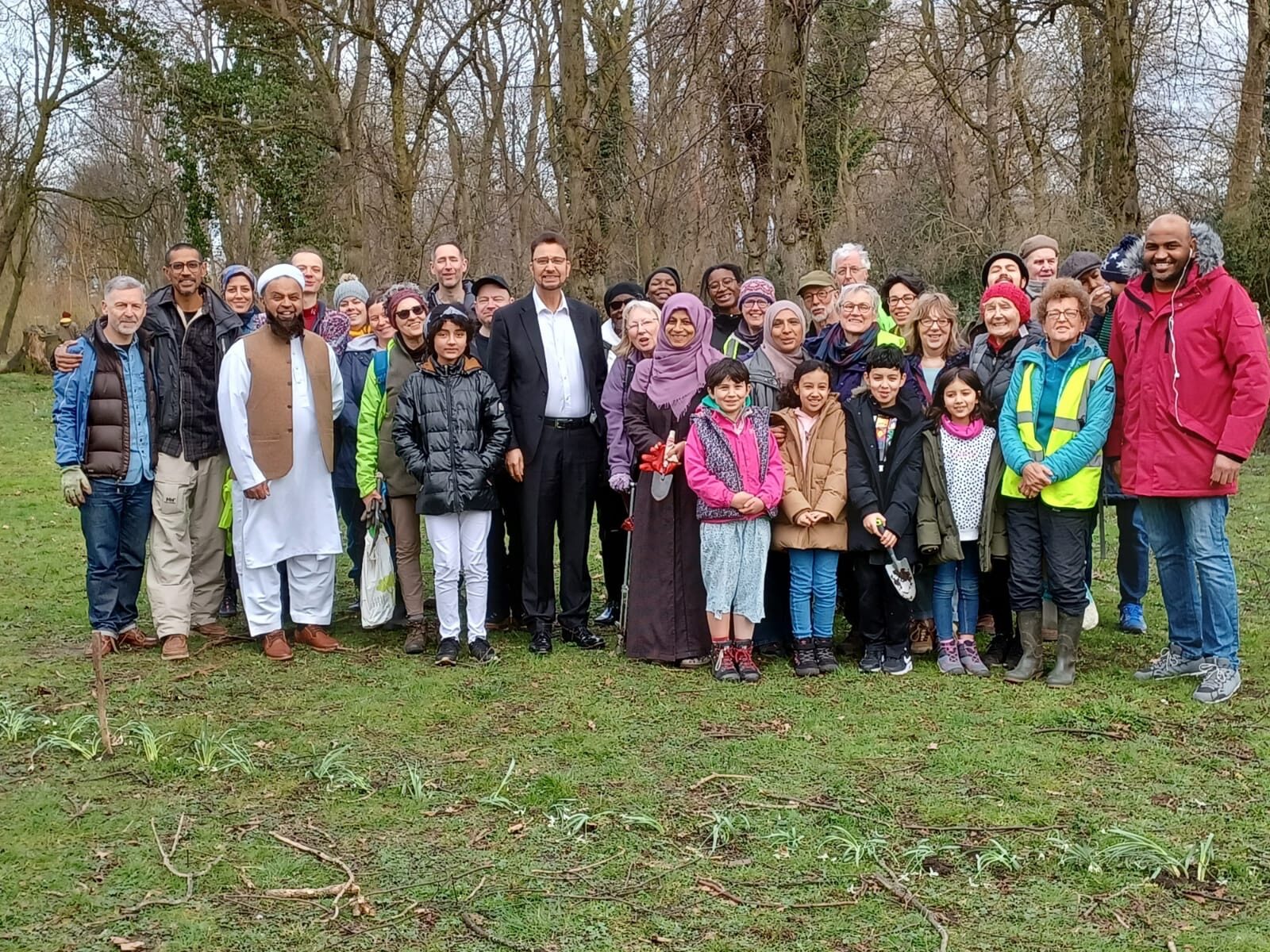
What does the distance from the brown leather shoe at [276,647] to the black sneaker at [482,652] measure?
3.43 ft

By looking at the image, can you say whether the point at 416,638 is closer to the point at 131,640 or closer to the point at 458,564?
the point at 458,564

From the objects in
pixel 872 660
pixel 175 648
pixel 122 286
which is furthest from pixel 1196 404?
pixel 122 286

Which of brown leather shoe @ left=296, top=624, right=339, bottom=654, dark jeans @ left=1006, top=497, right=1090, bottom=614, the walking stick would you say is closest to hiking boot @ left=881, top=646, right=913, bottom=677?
dark jeans @ left=1006, top=497, right=1090, bottom=614

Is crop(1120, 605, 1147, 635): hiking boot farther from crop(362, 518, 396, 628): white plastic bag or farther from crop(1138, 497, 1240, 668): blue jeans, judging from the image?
crop(362, 518, 396, 628): white plastic bag

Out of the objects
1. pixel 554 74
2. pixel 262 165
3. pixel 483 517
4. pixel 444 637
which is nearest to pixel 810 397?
pixel 483 517

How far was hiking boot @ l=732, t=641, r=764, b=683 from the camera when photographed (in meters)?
6.28

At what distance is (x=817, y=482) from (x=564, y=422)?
157 centimetres

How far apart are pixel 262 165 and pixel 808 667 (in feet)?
68.0

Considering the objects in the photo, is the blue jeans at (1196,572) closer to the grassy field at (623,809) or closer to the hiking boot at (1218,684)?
the hiking boot at (1218,684)

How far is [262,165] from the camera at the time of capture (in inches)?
943

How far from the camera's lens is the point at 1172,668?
6082 millimetres

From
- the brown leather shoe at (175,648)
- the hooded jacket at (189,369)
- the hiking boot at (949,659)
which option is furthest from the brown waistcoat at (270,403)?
the hiking boot at (949,659)

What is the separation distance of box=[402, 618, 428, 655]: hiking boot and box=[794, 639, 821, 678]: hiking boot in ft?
7.12

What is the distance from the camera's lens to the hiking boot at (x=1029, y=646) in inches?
241
